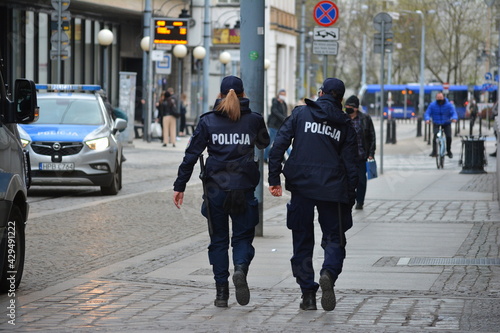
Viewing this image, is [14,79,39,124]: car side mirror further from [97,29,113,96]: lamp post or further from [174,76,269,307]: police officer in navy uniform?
[97,29,113,96]: lamp post

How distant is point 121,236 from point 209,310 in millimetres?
5324

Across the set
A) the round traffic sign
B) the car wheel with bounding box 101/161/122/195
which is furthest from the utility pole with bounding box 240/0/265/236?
the car wheel with bounding box 101/161/122/195

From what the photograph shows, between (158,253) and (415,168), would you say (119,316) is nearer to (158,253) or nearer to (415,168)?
(158,253)

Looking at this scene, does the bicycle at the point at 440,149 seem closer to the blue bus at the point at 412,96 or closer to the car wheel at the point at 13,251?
the car wheel at the point at 13,251

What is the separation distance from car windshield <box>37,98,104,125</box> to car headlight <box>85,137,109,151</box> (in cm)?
60

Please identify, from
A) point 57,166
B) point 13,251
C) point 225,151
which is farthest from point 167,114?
point 225,151

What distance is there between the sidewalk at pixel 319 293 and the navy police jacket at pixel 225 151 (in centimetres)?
90

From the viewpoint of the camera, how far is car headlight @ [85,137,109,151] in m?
19.0

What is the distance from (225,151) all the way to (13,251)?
72.5 inches

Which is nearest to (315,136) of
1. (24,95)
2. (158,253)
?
(24,95)

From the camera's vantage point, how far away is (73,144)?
744 inches

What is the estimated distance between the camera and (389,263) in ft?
35.7

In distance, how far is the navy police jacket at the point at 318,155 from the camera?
8195mm

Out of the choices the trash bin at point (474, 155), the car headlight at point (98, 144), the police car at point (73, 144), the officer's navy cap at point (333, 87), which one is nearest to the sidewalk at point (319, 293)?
the officer's navy cap at point (333, 87)
